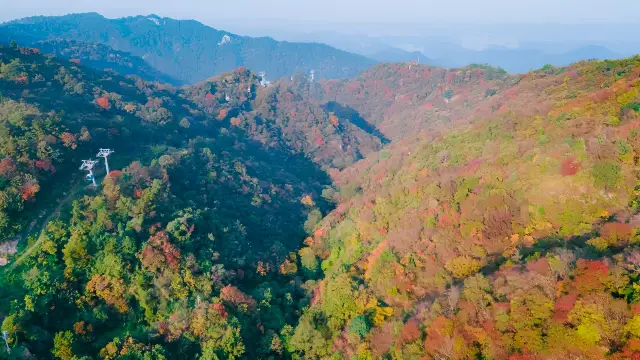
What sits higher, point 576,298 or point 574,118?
point 574,118

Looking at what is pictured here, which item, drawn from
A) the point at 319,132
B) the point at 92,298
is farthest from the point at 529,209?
the point at 319,132

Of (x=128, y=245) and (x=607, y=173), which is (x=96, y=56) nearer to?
(x=128, y=245)

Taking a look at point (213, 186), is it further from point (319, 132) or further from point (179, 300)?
point (319, 132)

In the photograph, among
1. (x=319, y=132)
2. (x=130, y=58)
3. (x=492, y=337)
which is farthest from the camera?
(x=130, y=58)

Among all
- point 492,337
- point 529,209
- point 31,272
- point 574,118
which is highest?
point 574,118

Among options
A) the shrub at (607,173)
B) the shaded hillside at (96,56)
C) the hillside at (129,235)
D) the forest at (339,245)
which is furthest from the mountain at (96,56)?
the shrub at (607,173)

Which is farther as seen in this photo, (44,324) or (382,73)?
(382,73)

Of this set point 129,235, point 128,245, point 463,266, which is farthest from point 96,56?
point 463,266
